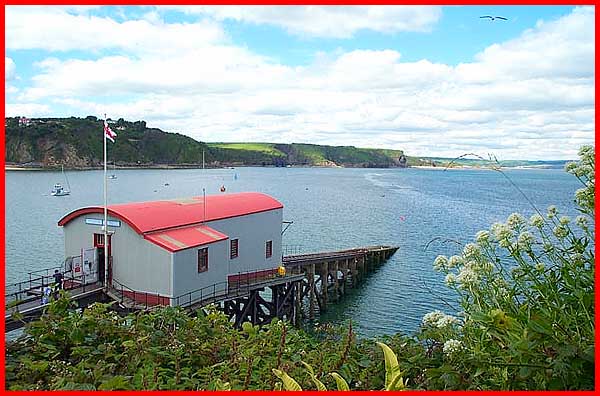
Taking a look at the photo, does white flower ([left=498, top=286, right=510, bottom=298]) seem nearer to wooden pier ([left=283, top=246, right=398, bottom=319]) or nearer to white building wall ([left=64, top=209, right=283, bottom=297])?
white building wall ([left=64, top=209, right=283, bottom=297])

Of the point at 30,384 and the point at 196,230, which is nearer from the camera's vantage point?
the point at 30,384

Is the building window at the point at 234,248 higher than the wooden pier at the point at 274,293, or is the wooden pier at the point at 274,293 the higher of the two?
the building window at the point at 234,248

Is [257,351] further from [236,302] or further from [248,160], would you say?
[248,160]

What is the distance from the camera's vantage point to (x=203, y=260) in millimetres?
15859

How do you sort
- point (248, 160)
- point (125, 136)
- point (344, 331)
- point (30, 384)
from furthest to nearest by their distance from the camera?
point (248, 160), point (125, 136), point (344, 331), point (30, 384)

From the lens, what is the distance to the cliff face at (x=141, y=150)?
5362cm

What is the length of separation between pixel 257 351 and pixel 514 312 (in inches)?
51.1

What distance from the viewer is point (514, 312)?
8.30ft

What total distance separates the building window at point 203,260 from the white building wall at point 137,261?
117 centimetres

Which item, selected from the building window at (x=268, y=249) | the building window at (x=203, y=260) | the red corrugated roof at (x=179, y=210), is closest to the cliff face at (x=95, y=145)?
the red corrugated roof at (x=179, y=210)

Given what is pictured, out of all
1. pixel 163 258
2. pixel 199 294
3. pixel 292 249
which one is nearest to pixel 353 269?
pixel 292 249

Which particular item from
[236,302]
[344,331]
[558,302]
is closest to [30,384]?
[344,331]

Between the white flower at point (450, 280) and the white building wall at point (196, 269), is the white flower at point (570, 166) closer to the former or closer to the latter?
the white flower at point (450, 280)

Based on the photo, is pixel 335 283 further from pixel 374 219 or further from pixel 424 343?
pixel 424 343
